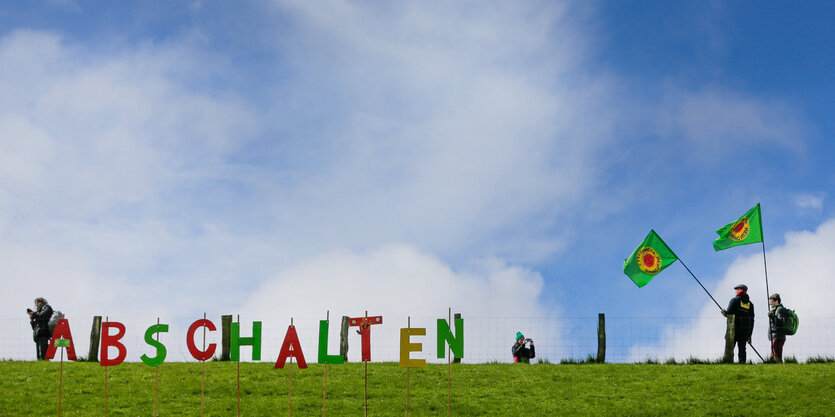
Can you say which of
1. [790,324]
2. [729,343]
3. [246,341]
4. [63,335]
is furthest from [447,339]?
[790,324]

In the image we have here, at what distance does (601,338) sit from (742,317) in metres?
4.44

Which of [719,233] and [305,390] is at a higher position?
[719,233]

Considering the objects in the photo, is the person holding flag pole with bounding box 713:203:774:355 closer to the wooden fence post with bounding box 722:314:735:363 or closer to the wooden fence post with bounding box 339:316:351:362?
the wooden fence post with bounding box 722:314:735:363

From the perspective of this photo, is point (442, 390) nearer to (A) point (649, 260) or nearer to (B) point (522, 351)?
(B) point (522, 351)

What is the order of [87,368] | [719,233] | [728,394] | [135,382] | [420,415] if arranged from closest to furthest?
[420,415] < [728,394] < [135,382] < [87,368] < [719,233]

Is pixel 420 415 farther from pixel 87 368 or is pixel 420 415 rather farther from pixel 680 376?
pixel 87 368

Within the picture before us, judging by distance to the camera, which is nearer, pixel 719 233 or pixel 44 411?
pixel 44 411

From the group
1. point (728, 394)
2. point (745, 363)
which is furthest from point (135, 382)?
point (745, 363)

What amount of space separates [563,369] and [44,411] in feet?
46.9

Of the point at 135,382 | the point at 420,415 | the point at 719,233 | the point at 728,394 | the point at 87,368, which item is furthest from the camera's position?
the point at 719,233

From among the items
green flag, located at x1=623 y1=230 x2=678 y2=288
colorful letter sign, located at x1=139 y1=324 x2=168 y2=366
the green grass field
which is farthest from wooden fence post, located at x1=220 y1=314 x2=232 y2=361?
green flag, located at x1=623 y1=230 x2=678 y2=288

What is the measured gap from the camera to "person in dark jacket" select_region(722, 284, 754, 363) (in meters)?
25.7

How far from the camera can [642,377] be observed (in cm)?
Answer: 2330

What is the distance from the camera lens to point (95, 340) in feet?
92.1
